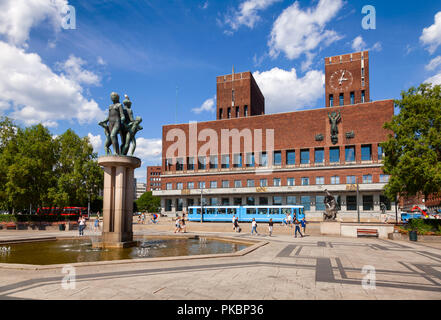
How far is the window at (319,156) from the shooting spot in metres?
63.3

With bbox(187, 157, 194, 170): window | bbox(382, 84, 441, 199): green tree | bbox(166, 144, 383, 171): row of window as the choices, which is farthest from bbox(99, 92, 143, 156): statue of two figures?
bbox(187, 157, 194, 170): window

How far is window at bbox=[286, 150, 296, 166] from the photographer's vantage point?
65.9m

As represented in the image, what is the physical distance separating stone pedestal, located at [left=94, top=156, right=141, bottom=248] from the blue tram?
104ft

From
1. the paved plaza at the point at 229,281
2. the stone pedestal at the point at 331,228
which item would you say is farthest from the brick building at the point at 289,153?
the paved plaza at the point at 229,281

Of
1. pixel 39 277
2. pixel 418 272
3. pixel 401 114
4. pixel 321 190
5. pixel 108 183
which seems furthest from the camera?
pixel 321 190

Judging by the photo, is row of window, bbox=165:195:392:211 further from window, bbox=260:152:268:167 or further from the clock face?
the clock face

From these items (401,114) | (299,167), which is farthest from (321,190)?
(401,114)

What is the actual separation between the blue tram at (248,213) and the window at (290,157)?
2133cm

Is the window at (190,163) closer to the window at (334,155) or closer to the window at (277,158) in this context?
the window at (277,158)

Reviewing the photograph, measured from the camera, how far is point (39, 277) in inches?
356

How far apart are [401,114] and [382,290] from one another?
88.5 feet

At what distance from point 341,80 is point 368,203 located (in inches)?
1240

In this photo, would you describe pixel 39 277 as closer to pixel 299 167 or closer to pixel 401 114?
pixel 401 114
